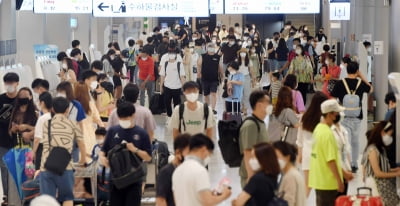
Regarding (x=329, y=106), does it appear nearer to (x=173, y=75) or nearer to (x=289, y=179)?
(x=289, y=179)

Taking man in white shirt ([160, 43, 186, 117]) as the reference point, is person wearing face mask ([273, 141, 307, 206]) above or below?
below

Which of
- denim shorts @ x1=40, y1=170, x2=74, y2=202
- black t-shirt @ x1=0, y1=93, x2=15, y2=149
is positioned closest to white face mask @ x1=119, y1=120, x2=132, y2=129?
denim shorts @ x1=40, y1=170, x2=74, y2=202

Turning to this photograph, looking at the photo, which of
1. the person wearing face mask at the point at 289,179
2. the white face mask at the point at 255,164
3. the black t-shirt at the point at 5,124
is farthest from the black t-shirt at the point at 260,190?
the black t-shirt at the point at 5,124

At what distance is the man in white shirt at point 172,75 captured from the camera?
18.6 m

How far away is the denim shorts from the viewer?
9828 mm

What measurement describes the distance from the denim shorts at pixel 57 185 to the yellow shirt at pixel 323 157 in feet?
8.28

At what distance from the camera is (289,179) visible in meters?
7.79

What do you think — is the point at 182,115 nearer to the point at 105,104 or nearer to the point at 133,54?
the point at 105,104

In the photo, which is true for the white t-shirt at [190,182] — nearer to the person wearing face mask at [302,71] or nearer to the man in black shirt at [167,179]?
the man in black shirt at [167,179]

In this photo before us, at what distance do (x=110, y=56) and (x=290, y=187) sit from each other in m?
13.2

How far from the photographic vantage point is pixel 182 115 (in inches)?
450

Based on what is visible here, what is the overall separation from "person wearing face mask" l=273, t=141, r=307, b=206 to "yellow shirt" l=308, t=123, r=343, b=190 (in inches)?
49.8

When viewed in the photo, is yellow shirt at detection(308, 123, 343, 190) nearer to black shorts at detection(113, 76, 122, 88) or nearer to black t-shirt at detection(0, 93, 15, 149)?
black t-shirt at detection(0, 93, 15, 149)

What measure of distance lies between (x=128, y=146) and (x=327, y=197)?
200 cm
